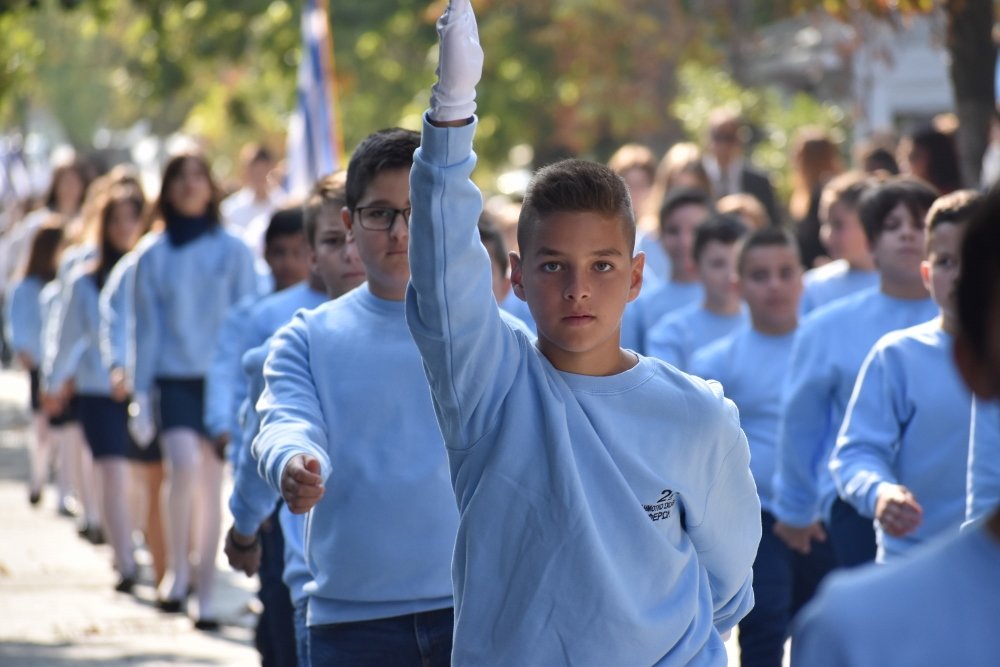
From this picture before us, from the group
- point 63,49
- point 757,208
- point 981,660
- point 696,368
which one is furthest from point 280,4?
point 63,49

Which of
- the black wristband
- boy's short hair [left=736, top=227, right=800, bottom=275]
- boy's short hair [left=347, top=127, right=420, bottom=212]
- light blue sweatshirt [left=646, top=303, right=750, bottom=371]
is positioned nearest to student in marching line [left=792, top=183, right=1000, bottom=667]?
boy's short hair [left=347, top=127, right=420, bottom=212]

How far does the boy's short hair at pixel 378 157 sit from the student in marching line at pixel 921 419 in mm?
1767

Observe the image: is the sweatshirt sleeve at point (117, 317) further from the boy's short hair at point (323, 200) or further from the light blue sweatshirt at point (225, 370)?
the boy's short hair at point (323, 200)


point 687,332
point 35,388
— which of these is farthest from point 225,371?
point 35,388

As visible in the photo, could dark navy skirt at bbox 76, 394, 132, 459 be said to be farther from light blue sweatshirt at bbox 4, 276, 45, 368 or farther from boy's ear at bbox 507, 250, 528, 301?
boy's ear at bbox 507, 250, 528, 301

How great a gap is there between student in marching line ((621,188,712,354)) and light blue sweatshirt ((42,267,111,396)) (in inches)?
148

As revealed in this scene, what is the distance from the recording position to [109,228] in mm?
11984

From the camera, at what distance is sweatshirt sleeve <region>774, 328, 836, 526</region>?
6.99 meters

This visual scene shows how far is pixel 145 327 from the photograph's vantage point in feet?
34.7

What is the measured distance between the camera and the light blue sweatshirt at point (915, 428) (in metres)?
5.91

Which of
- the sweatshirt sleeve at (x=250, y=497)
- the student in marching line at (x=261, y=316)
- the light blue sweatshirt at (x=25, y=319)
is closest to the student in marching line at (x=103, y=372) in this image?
the student in marching line at (x=261, y=316)

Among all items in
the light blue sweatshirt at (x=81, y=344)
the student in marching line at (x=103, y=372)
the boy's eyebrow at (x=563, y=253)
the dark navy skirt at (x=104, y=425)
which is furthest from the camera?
the light blue sweatshirt at (x=81, y=344)

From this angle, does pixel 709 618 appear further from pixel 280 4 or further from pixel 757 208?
pixel 280 4

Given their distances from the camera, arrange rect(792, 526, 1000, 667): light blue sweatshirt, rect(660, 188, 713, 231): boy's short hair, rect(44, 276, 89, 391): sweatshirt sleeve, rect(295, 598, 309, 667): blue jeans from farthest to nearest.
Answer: rect(44, 276, 89, 391): sweatshirt sleeve < rect(660, 188, 713, 231): boy's short hair < rect(295, 598, 309, 667): blue jeans < rect(792, 526, 1000, 667): light blue sweatshirt
